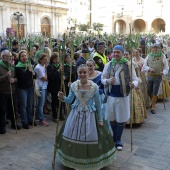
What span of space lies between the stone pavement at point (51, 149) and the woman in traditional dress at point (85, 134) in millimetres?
382

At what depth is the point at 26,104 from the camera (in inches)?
227

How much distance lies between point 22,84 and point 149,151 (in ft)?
9.46

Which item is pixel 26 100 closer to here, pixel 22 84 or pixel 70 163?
pixel 22 84

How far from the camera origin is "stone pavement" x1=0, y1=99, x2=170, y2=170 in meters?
4.09

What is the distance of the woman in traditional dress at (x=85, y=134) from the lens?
12.0ft

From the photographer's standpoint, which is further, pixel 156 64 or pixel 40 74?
pixel 156 64

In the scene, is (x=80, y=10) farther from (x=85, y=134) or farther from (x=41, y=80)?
(x=85, y=134)

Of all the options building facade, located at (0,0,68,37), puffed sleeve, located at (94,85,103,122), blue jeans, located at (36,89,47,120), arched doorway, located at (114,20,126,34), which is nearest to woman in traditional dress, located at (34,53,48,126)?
blue jeans, located at (36,89,47,120)

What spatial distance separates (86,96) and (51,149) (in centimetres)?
148

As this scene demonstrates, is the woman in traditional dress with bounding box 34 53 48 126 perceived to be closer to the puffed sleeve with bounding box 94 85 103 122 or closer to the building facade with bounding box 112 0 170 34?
the puffed sleeve with bounding box 94 85 103 122

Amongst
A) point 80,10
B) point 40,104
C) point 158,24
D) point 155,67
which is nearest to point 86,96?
point 40,104

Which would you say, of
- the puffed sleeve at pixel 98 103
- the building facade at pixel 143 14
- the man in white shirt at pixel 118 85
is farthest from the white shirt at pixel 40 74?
the building facade at pixel 143 14

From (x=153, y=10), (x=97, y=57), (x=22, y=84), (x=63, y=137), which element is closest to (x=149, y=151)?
(x=63, y=137)

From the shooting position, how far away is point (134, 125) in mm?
5996
